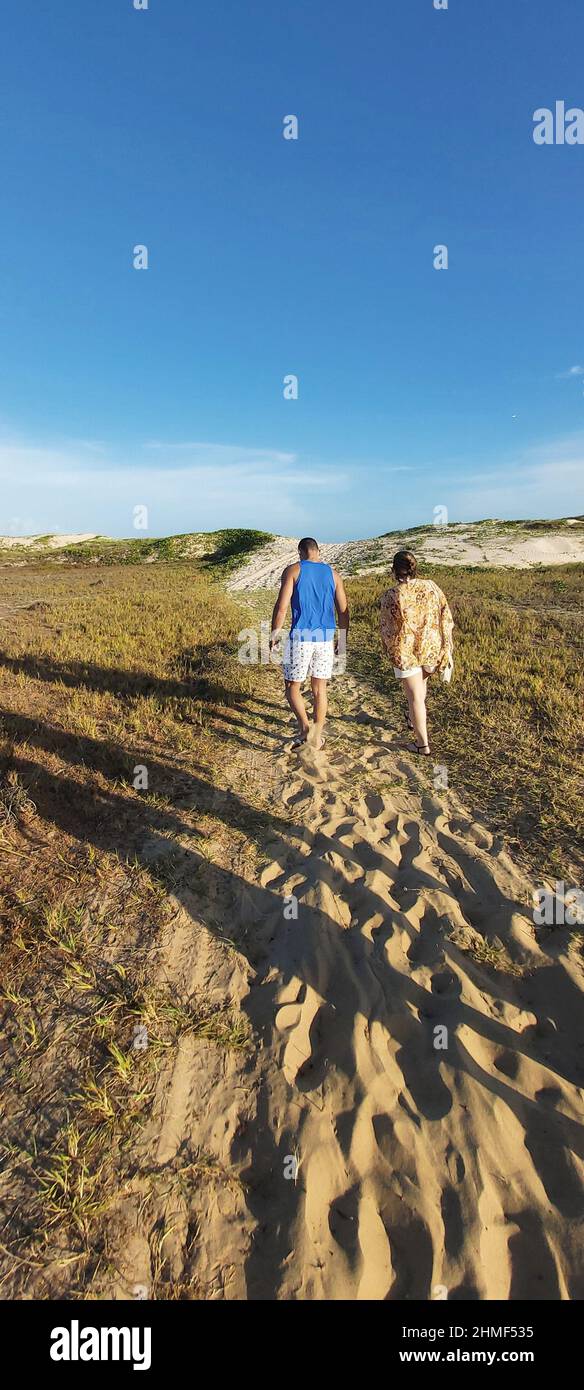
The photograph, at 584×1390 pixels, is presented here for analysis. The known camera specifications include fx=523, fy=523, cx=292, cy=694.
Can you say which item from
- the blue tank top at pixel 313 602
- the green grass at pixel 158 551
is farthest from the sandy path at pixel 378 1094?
the green grass at pixel 158 551

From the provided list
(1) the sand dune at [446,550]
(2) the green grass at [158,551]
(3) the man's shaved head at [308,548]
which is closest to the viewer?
(3) the man's shaved head at [308,548]

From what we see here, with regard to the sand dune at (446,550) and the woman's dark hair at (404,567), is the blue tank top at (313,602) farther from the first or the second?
the sand dune at (446,550)

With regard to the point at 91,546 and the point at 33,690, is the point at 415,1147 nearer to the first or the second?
the point at 33,690

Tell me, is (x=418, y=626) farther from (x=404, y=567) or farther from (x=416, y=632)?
(x=404, y=567)

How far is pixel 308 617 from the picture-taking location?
634cm

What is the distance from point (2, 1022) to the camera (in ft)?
9.82

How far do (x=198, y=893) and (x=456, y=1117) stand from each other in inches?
87.3

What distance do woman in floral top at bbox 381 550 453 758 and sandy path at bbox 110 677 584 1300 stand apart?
243cm

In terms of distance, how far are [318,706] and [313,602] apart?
1.39m

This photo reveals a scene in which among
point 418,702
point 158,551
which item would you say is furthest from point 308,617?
point 158,551

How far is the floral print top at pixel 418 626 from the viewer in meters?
6.36

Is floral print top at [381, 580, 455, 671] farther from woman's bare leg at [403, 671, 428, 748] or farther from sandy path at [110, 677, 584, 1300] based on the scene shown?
sandy path at [110, 677, 584, 1300]

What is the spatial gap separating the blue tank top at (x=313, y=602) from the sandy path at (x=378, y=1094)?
289 cm

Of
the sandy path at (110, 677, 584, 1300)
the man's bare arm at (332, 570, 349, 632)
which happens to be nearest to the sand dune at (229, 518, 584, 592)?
the man's bare arm at (332, 570, 349, 632)
